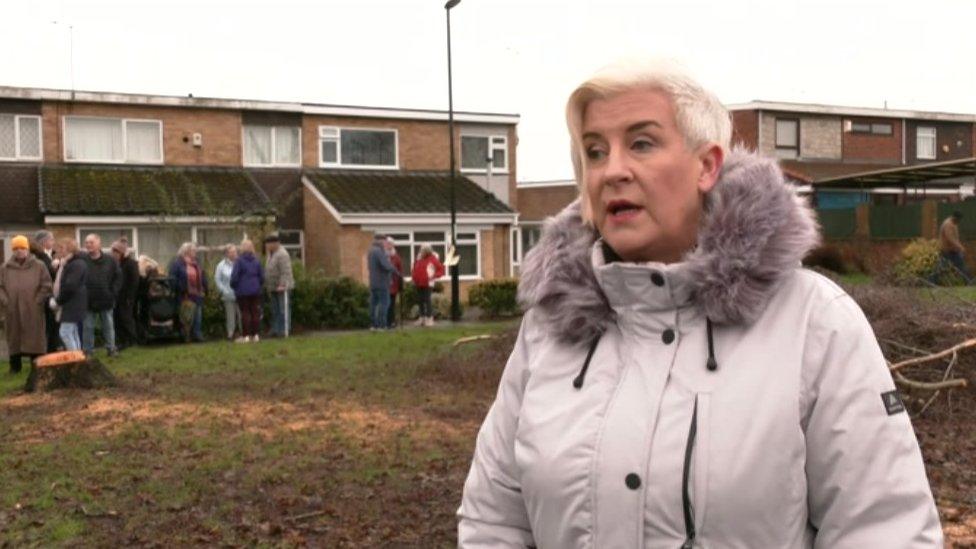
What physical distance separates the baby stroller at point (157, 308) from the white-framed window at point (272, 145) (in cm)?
1458

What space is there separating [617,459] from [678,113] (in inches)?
28.7

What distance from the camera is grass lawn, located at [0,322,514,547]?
6.79 meters

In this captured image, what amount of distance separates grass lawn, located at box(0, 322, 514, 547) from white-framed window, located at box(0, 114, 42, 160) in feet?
55.7

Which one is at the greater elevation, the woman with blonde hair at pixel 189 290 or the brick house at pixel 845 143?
the brick house at pixel 845 143

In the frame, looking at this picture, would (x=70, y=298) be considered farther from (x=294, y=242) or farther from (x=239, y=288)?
(x=294, y=242)

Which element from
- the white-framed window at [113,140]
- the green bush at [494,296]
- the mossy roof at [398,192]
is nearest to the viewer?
the green bush at [494,296]

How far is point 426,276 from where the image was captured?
73.3 ft

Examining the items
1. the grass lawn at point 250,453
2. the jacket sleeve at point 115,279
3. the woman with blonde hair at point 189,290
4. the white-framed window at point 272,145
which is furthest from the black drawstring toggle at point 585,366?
the white-framed window at point 272,145

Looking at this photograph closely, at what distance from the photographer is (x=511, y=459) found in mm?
2512

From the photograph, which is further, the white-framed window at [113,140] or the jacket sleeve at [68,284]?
the white-framed window at [113,140]

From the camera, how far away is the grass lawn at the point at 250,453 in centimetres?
679

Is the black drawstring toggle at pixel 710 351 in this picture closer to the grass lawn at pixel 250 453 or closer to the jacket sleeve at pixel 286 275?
the grass lawn at pixel 250 453

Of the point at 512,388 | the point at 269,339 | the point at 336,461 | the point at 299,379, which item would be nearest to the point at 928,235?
the point at 269,339

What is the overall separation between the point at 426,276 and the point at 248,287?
429 cm
